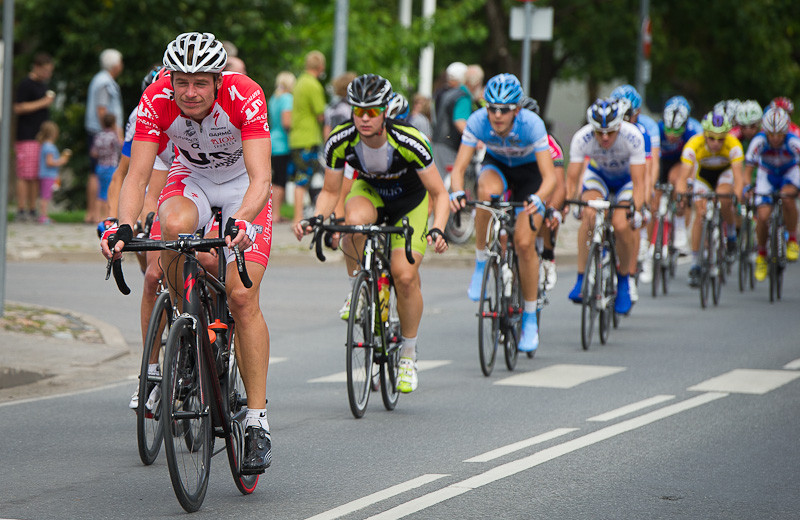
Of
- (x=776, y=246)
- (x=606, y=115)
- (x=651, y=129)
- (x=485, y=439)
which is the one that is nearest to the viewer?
(x=485, y=439)

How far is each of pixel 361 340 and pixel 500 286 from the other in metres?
2.12

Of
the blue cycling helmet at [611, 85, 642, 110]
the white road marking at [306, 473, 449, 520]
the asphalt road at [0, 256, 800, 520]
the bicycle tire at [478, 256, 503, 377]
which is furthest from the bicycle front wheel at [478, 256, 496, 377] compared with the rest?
the blue cycling helmet at [611, 85, 642, 110]

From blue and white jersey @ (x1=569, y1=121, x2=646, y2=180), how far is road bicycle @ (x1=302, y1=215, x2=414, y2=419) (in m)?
3.92

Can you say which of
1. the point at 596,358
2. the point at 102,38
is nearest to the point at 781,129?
the point at 596,358

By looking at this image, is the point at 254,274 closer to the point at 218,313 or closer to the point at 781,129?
the point at 218,313

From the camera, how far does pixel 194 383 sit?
19.6 ft

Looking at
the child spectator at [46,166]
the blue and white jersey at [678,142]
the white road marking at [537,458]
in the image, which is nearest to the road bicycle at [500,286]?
the white road marking at [537,458]

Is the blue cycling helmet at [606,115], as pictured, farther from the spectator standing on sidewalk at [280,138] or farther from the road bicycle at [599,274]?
the spectator standing on sidewalk at [280,138]

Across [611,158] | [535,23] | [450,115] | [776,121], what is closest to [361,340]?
[611,158]

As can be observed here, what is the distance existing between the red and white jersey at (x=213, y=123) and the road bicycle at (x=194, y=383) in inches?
24.7

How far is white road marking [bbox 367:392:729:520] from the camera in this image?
20.2 ft

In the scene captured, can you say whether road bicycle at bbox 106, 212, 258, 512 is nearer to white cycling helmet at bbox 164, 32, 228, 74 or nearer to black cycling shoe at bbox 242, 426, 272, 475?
black cycling shoe at bbox 242, 426, 272, 475

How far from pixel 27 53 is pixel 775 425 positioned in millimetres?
18967

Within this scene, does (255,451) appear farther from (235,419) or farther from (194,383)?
(194,383)
